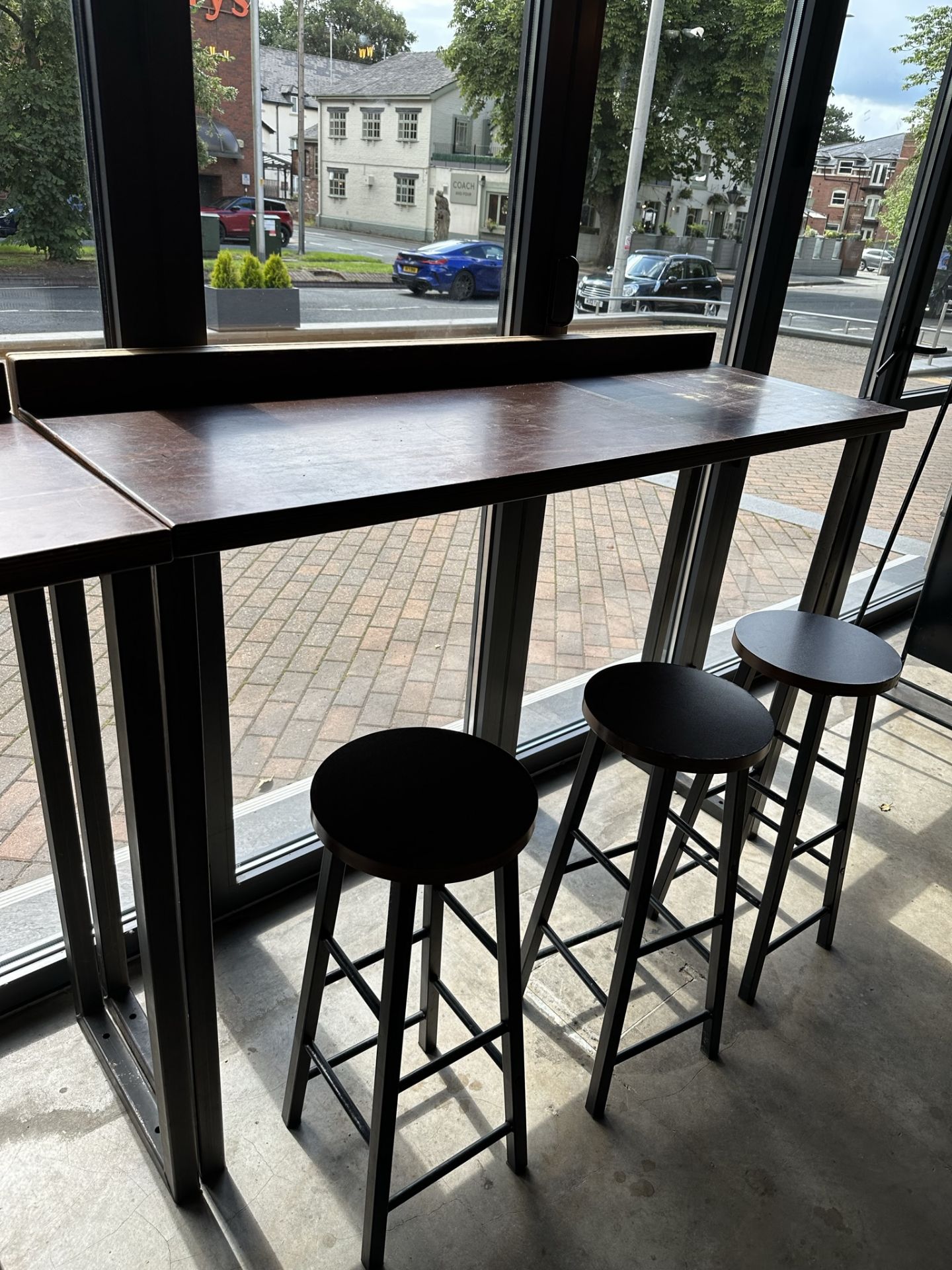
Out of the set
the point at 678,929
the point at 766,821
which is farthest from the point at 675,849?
the point at 678,929

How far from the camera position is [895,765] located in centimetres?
305

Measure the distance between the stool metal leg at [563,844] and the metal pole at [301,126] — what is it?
1.15m

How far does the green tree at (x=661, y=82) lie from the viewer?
6.09 ft

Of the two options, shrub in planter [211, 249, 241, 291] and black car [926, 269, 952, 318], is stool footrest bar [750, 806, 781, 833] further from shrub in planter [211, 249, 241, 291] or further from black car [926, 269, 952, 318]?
black car [926, 269, 952, 318]

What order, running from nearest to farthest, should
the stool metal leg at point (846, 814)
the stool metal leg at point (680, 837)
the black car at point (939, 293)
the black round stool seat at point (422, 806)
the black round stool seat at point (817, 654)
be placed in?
1. the black round stool seat at point (422, 806)
2. the black round stool seat at point (817, 654)
3. the stool metal leg at point (846, 814)
4. the stool metal leg at point (680, 837)
5. the black car at point (939, 293)

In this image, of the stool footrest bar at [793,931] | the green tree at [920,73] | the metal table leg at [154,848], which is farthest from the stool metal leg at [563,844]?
the green tree at [920,73]

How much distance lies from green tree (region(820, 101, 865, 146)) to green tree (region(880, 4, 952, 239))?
348mm

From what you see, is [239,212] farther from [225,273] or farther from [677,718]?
[677,718]

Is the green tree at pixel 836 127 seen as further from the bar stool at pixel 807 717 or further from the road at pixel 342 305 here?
the bar stool at pixel 807 717

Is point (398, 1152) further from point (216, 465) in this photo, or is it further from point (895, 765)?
point (895, 765)

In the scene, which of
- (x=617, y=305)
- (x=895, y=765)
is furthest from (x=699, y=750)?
(x=895, y=765)

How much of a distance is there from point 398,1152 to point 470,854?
0.77 meters

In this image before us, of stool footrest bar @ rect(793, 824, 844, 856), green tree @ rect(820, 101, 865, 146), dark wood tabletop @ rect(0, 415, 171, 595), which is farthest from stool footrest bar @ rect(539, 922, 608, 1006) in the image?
green tree @ rect(820, 101, 865, 146)

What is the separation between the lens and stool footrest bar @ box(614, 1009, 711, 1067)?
5.67 feet
